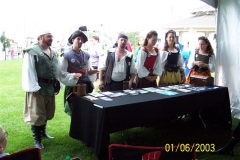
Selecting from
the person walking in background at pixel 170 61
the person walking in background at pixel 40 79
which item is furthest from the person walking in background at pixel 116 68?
the person walking in background at pixel 170 61

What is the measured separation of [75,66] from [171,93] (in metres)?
1.11

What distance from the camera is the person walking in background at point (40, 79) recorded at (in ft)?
8.79

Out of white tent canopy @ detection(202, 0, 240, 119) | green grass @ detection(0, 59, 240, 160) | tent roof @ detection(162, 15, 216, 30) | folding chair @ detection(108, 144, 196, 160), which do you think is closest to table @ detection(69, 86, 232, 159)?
green grass @ detection(0, 59, 240, 160)

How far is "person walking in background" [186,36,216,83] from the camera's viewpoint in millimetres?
A: 3867

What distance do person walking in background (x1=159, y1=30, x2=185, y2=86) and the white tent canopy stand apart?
112cm

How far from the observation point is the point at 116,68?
10.2 feet

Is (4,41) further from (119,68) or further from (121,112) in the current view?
(121,112)

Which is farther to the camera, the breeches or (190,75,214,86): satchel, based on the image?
(190,75,214,86): satchel

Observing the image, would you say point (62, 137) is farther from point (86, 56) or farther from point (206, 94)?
point (206, 94)

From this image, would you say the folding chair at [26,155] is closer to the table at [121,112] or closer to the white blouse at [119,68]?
the table at [121,112]

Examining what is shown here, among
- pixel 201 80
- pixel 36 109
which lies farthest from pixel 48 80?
pixel 201 80

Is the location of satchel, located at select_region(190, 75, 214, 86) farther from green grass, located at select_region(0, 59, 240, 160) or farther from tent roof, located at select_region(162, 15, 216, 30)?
tent roof, located at select_region(162, 15, 216, 30)

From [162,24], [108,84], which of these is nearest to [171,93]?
[108,84]

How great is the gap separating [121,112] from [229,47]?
9.37 ft
